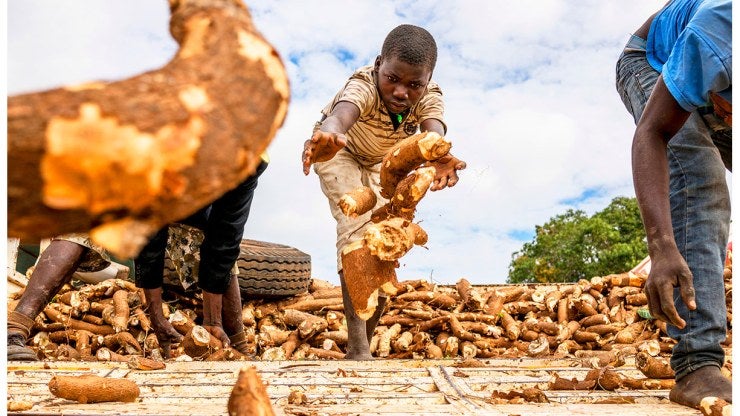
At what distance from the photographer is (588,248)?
1585 cm

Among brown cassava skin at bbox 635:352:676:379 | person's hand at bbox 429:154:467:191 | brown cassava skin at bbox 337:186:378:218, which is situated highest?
person's hand at bbox 429:154:467:191

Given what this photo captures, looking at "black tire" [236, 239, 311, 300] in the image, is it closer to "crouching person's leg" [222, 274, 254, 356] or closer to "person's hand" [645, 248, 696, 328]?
"crouching person's leg" [222, 274, 254, 356]

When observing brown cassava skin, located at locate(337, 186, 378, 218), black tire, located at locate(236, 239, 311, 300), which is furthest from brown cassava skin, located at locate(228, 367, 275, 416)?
black tire, located at locate(236, 239, 311, 300)

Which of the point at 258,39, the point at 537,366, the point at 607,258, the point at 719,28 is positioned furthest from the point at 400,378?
the point at 607,258

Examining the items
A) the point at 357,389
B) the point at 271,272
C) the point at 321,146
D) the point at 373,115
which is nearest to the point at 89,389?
the point at 357,389

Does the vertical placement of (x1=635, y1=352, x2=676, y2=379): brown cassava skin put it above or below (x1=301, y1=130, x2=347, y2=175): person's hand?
below

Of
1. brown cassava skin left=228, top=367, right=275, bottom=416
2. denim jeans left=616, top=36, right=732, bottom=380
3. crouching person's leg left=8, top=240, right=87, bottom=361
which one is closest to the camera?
brown cassava skin left=228, top=367, right=275, bottom=416

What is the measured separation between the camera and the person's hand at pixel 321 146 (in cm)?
270

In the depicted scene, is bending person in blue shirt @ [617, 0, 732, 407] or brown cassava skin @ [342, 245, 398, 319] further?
brown cassava skin @ [342, 245, 398, 319]

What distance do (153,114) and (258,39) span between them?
0.20 m

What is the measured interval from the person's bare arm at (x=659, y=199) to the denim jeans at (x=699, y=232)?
169 mm

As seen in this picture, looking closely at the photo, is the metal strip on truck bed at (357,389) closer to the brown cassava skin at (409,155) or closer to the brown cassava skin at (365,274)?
the brown cassava skin at (365,274)

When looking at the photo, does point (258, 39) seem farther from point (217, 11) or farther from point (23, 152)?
point (23, 152)

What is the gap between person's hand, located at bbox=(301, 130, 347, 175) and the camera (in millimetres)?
2699
